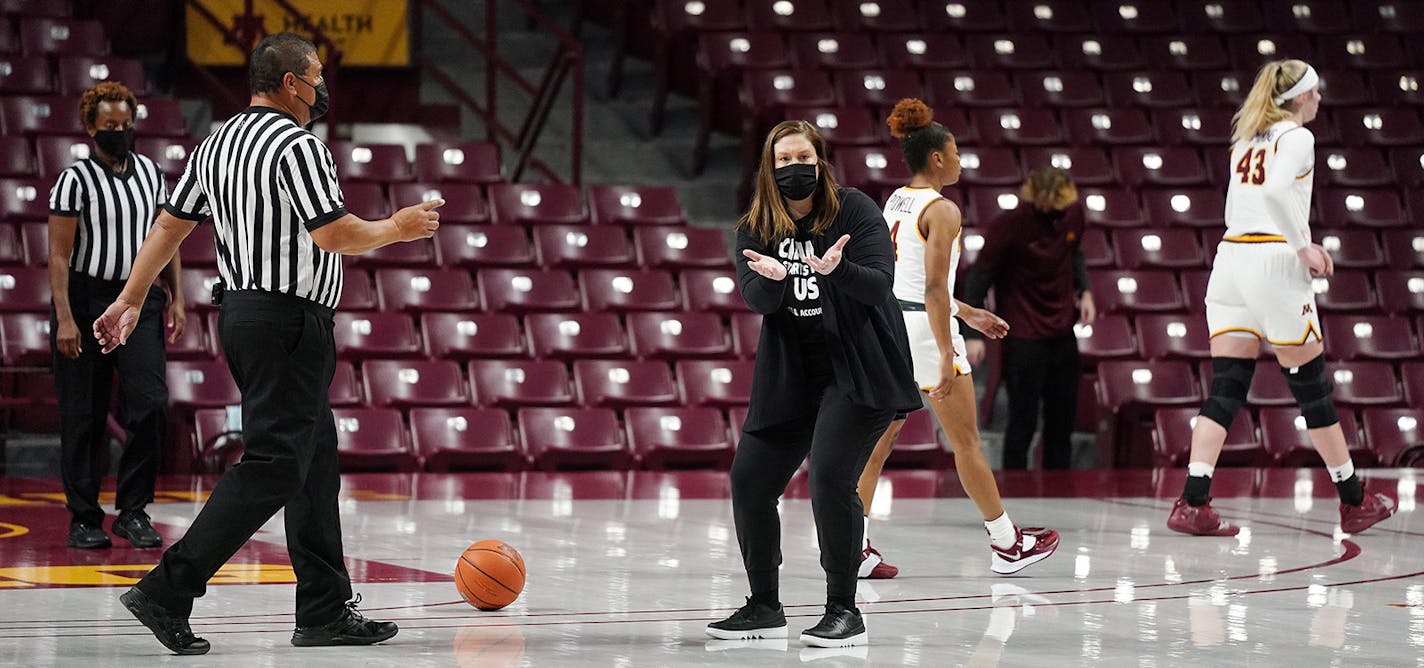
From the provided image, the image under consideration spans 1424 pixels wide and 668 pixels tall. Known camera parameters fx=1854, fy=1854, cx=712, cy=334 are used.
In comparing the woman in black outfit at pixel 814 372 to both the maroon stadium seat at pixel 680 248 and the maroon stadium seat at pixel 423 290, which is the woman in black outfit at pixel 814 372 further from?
the maroon stadium seat at pixel 680 248

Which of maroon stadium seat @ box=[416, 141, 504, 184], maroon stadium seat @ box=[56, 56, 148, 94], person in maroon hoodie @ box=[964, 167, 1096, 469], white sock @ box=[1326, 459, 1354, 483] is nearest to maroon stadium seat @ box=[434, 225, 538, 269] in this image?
Result: maroon stadium seat @ box=[416, 141, 504, 184]

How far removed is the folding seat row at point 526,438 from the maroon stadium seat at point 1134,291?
2.64 m

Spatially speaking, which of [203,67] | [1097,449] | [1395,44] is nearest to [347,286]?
[203,67]

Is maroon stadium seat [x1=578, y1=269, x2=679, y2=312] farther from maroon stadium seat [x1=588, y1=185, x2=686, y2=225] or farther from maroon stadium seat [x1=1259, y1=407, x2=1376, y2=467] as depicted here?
maroon stadium seat [x1=1259, y1=407, x2=1376, y2=467]

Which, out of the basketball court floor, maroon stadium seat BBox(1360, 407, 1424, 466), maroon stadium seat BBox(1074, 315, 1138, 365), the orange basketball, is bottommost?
the basketball court floor

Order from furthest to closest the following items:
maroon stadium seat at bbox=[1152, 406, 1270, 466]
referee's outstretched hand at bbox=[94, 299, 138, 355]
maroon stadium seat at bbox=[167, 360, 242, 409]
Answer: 1. maroon stadium seat at bbox=[1152, 406, 1270, 466]
2. maroon stadium seat at bbox=[167, 360, 242, 409]
3. referee's outstretched hand at bbox=[94, 299, 138, 355]

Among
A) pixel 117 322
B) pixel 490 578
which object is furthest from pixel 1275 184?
pixel 117 322

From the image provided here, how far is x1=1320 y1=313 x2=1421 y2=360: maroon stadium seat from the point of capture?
10875 mm

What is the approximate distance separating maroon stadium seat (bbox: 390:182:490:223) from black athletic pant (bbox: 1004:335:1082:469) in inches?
126

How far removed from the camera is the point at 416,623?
4.81m

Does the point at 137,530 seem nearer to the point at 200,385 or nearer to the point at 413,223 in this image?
the point at 413,223

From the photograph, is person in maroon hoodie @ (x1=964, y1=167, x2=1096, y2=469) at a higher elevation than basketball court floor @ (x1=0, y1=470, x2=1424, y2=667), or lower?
higher

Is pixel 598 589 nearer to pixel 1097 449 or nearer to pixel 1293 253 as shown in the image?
pixel 1293 253

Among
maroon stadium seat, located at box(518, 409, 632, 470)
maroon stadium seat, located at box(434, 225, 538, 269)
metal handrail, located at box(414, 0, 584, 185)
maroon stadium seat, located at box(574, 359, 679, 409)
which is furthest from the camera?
metal handrail, located at box(414, 0, 584, 185)
